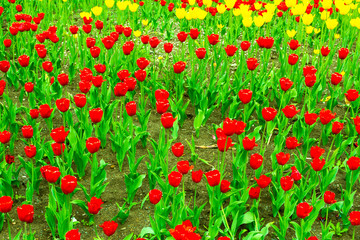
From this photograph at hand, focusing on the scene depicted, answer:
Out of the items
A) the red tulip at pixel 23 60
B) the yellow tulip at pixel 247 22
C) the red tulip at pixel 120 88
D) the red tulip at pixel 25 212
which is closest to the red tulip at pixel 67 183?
the red tulip at pixel 25 212

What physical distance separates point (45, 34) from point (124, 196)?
7.95 ft

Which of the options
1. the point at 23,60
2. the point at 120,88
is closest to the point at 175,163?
the point at 120,88

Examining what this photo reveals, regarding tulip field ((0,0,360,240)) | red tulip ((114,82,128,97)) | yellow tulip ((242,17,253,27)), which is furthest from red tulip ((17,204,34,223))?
yellow tulip ((242,17,253,27))

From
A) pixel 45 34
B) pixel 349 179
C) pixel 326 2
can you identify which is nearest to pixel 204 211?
pixel 349 179

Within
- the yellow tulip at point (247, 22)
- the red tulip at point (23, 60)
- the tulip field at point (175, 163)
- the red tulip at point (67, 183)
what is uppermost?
the yellow tulip at point (247, 22)

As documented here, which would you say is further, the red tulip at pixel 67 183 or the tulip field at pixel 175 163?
the tulip field at pixel 175 163

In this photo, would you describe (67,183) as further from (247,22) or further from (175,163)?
(247,22)

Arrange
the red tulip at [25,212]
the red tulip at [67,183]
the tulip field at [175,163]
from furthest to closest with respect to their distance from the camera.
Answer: the tulip field at [175,163] < the red tulip at [67,183] < the red tulip at [25,212]

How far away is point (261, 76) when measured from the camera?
477 cm

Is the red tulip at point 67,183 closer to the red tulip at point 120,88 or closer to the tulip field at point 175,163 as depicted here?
the tulip field at point 175,163

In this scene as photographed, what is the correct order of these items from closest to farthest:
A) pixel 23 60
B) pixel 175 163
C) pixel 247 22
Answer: pixel 175 163
pixel 23 60
pixel 247 22

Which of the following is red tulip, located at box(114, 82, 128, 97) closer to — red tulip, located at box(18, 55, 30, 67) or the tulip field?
the tulip field

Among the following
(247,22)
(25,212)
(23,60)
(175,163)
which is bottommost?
(175,163)

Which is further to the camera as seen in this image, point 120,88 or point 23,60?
point 23,60
